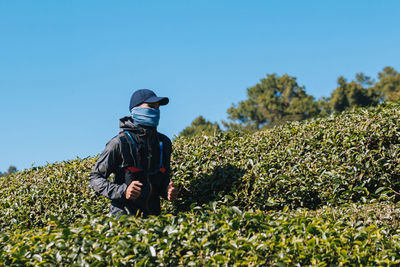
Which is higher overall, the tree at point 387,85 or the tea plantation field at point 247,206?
the tree at point 387,85

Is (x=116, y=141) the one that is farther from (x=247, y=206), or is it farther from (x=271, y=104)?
(x=271, y=104)

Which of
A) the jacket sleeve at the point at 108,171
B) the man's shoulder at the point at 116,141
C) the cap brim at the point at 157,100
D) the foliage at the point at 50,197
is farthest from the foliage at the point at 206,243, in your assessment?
the foliage at the point at 50,197

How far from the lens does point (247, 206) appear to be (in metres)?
5.67

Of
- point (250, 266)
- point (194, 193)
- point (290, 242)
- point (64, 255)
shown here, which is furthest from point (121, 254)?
point (194, 193)

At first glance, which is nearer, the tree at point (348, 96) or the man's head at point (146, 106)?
the man's head at point (146, 106)

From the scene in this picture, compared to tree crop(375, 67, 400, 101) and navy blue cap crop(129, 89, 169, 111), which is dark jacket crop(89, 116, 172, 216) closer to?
navy blue cap crop(129, 89, 169, 111)

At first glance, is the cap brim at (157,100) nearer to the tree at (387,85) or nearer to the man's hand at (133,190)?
the man's hand at (133,190)

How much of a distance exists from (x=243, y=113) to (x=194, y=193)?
2152 inches

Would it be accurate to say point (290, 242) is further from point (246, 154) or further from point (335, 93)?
point (335, 93)

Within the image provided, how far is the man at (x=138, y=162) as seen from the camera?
183 inches

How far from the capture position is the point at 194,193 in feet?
19.6

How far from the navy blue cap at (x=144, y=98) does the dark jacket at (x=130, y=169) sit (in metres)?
0.20

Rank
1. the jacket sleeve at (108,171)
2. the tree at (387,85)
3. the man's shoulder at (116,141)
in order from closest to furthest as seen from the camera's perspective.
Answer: the jacket sleeve at (108,171) < the man's shoulder at (116,141) < the tree at (387,85)

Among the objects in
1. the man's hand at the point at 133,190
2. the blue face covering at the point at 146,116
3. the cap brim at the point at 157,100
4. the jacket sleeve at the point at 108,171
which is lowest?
the man's hand at the point at 133,190
